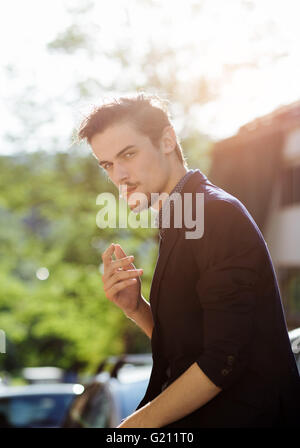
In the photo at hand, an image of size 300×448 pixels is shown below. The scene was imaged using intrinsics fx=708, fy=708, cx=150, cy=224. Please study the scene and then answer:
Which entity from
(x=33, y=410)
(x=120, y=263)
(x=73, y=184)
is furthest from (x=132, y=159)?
(x=73, y=184)

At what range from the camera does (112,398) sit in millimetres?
5051

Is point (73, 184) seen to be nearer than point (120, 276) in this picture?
No

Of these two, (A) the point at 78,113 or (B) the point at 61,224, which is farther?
(B) the point at 61,224

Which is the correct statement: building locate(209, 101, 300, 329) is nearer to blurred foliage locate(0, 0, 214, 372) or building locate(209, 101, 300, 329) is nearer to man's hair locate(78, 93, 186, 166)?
blurred foliage locate(0, 0, 214, 372)

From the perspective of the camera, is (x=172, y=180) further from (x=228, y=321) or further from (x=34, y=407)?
(x=34, y=407)

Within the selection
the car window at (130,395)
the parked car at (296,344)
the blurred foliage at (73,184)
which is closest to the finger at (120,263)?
the parked car at (296,344)

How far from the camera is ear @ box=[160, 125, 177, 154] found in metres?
1.98

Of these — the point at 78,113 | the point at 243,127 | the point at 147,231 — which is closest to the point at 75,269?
the point at 147,231

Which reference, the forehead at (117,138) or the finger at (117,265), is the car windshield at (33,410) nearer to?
the finger at (117,265)

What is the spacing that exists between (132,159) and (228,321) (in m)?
0.56

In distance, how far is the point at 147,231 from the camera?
1731 cm

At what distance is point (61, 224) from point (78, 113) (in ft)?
54.6

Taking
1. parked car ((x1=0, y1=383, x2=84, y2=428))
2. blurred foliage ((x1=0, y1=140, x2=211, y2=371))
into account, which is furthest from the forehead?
blurred foliage ((x1=0, y1=140, x2=211, y2=371))
